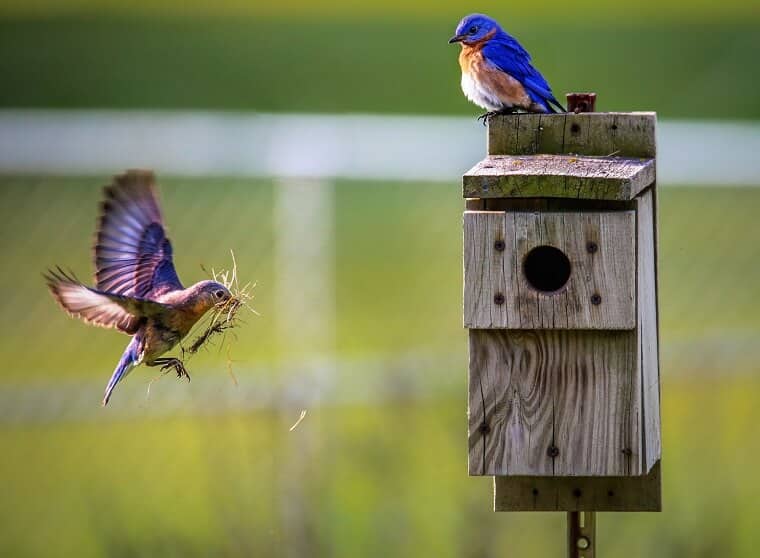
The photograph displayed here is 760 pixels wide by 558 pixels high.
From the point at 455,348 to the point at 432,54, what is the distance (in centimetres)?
1400

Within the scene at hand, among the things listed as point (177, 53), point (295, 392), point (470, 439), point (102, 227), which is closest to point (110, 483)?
point (295, 392)

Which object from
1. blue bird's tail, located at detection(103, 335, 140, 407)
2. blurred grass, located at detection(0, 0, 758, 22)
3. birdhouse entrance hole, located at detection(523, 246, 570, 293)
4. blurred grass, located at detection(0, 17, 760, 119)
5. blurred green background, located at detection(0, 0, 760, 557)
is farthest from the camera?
blurred grass, located at detection(0, 0, 758, 22)

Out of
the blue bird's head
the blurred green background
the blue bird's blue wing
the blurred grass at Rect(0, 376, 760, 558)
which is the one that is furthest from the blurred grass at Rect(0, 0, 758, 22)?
the blue bird's blue wing

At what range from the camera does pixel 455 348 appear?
7930mm

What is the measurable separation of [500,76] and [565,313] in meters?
1.37

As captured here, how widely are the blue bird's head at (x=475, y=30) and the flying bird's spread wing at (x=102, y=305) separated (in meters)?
1.62

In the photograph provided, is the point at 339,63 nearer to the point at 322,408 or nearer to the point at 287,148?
the point at 287,148

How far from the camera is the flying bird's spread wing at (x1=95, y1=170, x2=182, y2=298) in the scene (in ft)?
14.2

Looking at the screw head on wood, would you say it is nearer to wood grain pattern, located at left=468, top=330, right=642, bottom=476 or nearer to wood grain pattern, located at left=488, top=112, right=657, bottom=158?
wood grain pattern, located at left=488, top=112, right=657, bottom=158

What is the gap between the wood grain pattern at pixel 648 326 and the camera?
3746 millimetres

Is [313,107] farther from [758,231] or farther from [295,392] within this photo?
[295,392]

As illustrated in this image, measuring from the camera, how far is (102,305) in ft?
12.7

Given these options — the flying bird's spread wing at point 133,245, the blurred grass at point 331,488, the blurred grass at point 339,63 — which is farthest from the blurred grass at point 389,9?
the flying bird's spread wing at point 133,245

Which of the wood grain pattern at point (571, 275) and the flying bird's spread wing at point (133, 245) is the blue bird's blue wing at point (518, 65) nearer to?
the wood grain pattern at point (571, 275)
